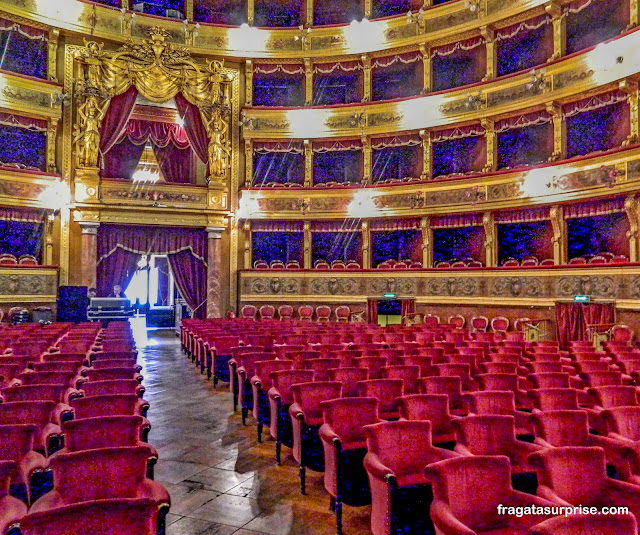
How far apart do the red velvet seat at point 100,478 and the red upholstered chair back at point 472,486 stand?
1258mm

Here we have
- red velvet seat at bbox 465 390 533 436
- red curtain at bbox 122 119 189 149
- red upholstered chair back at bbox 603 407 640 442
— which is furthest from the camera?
red curtain at bbox 122 119 189 149

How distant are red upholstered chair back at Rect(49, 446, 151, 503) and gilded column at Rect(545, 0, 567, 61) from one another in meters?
13.4

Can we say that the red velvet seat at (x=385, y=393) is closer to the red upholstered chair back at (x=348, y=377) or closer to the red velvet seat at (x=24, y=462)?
the red upholstered chair back at (x=348, y=377)

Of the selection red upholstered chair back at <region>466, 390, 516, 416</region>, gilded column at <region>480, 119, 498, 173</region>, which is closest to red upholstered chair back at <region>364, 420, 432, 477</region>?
red upholstered chair back at <region>466, 390, 516, 416</region>

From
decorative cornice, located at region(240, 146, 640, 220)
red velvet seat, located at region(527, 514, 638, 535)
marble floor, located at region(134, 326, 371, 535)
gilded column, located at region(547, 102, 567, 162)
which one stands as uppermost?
gilded column, located at region(547, 102, 567, 162)

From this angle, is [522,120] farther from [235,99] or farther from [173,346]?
[173,346]

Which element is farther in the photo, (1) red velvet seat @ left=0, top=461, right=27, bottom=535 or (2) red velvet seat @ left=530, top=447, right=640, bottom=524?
(2) red velvet seat @ left=530, top=447, right=640, bottom=524

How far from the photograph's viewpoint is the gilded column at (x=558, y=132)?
1239 centimetres

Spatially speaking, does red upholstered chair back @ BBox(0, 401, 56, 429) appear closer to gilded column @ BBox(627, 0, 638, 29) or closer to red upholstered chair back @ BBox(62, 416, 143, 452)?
red upholstered chair back @ BBox(62, 416, 143, 452)

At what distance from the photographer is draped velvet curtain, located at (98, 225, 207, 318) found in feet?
46.1

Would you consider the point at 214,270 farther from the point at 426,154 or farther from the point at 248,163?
the point at 426,154

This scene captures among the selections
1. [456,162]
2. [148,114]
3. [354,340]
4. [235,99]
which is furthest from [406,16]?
[354,340]

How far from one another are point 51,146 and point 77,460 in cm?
1344

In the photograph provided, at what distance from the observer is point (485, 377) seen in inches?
185
